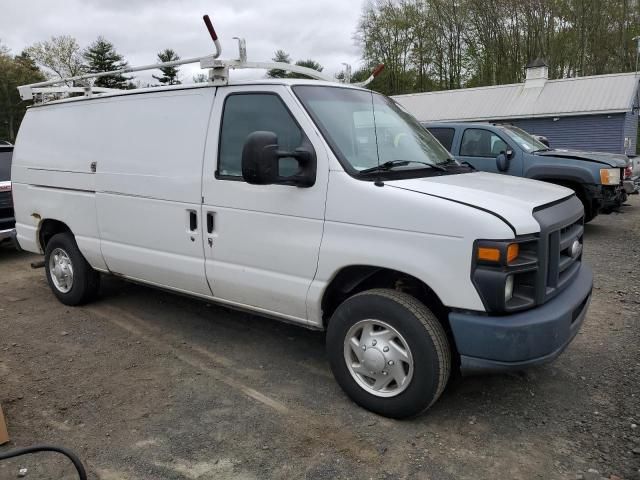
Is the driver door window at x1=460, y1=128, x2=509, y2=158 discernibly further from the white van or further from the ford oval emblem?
the ford oval emblem

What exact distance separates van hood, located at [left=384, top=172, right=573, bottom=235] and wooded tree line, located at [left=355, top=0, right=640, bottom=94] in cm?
2884

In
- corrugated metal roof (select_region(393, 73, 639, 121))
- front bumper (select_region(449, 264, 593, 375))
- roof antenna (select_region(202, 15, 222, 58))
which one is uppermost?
corrugated metal roof (select_region(393, 73, 639, 121))

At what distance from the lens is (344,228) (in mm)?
3320

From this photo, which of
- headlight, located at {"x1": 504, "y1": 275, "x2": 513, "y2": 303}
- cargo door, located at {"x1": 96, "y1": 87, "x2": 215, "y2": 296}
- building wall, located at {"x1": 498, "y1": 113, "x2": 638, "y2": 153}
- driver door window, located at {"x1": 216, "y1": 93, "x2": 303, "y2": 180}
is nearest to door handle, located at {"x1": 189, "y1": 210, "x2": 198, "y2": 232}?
cargo door, located at {"x1": 96, "y1": 87, "x2": 215, "y2": 296}

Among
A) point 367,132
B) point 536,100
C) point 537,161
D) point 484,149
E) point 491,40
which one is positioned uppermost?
point 491,40

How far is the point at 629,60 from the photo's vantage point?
31.5m

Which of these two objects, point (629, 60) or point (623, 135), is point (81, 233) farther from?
point (629, 60)

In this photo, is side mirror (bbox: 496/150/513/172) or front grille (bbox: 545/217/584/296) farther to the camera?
side mirror (bbox: 496/150/513/172)

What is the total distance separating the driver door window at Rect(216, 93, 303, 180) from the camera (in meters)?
3.63

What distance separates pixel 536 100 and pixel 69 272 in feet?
76.5

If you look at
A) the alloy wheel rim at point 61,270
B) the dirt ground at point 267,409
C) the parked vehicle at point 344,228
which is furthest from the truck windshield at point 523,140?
the alloy wheel rim at point 61,270

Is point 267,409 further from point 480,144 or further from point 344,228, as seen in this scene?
point 480,144

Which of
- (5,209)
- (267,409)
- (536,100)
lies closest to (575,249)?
(267,409)

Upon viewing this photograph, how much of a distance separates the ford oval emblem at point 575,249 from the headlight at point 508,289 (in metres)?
0.79
